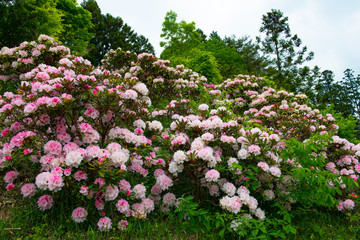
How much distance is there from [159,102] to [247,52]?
21.3 meters

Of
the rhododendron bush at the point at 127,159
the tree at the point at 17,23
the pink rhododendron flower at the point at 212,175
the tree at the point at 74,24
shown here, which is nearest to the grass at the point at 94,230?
the rhododendron bush at the point at 127,159

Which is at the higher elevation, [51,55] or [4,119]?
[51,55]

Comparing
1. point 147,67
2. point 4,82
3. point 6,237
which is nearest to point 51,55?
point 4,82

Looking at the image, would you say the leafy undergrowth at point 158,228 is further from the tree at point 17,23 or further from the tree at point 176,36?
the tree at point 176,36

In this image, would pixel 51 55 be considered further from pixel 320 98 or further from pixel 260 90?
pixel 320 98

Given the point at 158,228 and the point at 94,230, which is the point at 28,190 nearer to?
the point at 94,230

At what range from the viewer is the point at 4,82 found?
191 inches

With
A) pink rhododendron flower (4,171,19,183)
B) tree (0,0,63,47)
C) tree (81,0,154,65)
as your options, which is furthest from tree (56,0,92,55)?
pink rhododendron flower (4,171,19,183)

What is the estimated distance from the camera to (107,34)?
2741cm

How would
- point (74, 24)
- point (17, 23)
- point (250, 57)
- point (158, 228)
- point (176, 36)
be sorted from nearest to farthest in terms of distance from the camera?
point (158, 228), point (17, 23), point (74, 24), point (176, 36), point (250, 57)

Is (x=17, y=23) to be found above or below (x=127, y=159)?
above

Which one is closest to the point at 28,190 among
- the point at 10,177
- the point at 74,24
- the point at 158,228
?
the point at 10,177

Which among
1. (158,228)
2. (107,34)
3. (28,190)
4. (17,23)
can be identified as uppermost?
(107,34)

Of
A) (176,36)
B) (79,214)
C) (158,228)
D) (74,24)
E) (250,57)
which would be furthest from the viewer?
(250,57)
